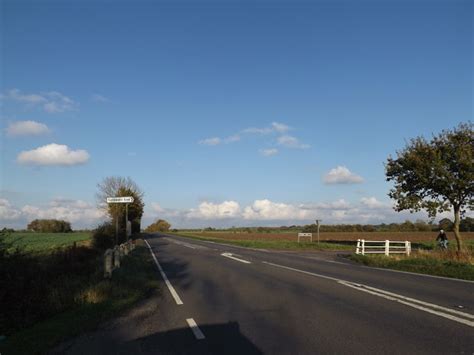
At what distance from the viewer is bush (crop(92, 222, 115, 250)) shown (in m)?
34.7

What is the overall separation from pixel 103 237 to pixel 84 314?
90.3 feet

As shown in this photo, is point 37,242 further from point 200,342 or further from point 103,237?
point 200,342

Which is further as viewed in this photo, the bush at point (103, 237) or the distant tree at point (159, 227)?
the distant tree at point (159, 227)

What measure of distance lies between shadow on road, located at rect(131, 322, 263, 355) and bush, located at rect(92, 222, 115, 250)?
27524mm

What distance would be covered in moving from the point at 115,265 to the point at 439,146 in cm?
2358

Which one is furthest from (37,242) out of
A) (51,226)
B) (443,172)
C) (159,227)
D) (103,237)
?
(159,227)

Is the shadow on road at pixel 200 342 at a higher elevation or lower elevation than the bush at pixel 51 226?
higher

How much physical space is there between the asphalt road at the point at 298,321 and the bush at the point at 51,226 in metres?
109

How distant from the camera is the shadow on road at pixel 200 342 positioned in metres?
6.76

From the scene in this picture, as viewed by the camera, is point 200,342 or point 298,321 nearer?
point 200,342

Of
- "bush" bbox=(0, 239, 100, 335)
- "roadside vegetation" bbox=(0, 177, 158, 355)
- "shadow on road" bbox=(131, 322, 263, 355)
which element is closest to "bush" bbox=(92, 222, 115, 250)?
"roadside vegetation" bbox=(0, 177, 158, 355)

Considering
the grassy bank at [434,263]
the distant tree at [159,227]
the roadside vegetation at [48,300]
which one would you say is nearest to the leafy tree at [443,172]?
the grassy bank at [434,263]

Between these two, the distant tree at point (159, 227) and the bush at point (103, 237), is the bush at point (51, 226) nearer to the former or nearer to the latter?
the distant tree at point (159, 227)

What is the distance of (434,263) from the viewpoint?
66.4ft
